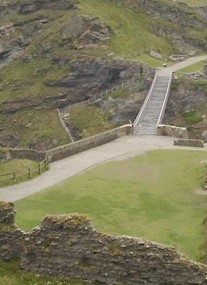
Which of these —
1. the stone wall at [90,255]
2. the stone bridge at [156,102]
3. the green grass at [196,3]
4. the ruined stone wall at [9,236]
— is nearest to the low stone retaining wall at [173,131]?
the stone bridge at [156,102]

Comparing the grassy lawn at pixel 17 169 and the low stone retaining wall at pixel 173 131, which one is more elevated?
the grassy lawn at pixel 17 169

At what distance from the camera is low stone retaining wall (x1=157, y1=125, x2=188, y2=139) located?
1928 inches

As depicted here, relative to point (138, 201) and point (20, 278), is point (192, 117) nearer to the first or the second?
point (138, 201)

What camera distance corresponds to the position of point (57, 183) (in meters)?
33.1

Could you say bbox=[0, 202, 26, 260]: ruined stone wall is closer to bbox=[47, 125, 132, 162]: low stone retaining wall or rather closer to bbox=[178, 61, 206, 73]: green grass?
bbox=[47, 125, 132, 162]: low stone retaining wall

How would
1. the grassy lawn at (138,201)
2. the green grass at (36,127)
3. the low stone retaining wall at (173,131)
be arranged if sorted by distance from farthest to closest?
the green grass at (36,127) < the low stone retaining wall at (173,131) < the grassy lawn at (138,201)

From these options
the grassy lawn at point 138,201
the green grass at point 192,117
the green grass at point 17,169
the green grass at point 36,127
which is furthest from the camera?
the green grass at point 36,127

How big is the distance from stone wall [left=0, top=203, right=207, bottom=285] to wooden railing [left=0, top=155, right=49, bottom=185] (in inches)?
564

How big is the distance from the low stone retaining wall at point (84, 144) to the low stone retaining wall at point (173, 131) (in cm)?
263

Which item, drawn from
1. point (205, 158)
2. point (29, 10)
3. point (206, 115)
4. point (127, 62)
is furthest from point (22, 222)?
point (29, 10)

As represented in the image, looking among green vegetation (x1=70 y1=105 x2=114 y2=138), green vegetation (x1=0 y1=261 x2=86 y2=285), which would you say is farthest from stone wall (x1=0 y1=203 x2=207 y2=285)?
green vegetation (x1=70 y1=105 x2=114 y2=138)

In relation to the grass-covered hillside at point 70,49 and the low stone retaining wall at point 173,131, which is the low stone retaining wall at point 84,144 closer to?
the low stone retaining wall at point 173,131

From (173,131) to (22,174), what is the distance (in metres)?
18.1

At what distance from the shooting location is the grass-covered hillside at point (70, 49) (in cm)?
9462
